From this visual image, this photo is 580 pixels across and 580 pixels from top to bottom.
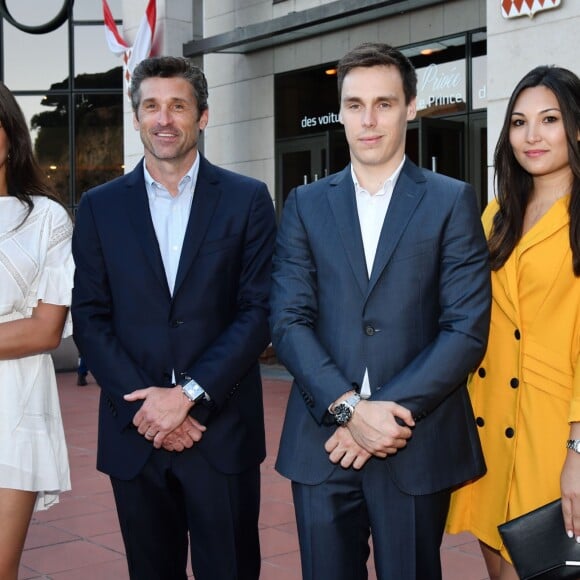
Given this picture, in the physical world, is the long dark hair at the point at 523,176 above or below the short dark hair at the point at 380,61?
below

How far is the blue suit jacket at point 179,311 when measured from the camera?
11.6 ft

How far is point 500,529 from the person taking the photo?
122 inches

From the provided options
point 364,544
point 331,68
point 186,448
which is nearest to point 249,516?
point 186,448

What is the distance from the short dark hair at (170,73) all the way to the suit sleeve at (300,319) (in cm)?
72

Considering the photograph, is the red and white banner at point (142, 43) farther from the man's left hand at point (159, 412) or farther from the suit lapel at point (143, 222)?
the man's left hand at point (159, 412)

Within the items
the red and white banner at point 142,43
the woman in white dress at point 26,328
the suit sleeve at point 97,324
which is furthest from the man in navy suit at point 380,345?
the red and white banner at point 142,43

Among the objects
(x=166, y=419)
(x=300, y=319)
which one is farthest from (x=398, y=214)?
(x=166, y=419)

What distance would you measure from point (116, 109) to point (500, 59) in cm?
1155

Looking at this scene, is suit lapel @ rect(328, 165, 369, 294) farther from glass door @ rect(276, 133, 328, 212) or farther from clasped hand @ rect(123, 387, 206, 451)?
glass door @ rect(276, 133, 328, 212)

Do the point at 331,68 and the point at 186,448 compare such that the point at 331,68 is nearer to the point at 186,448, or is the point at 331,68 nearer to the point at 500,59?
the point at 500,59

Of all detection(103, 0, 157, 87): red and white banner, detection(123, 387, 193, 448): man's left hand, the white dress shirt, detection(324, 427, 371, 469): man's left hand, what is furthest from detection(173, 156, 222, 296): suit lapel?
detection(103, 0, 157, 87): red and white banner

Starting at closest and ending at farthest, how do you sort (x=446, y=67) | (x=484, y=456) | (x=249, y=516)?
(x=484, y=456), (x=249, y=516), (x=446, y=67)

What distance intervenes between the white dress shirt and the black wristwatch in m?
0.48

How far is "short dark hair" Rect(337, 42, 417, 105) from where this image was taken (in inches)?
124
